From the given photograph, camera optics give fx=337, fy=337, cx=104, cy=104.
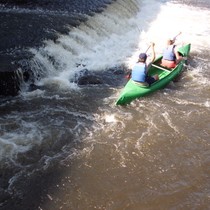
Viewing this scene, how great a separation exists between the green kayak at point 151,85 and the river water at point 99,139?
0.18m

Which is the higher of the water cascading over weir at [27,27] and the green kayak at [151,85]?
the water cascading over weir at [27,27]

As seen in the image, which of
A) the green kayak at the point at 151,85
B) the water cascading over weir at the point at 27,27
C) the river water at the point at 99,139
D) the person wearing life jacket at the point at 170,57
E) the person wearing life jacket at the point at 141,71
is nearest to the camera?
the river water at the point at 99,139

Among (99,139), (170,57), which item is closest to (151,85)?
(170,57)

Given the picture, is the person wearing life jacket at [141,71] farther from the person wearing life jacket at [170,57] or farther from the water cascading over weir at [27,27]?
the water cascading over weir at [27,27]

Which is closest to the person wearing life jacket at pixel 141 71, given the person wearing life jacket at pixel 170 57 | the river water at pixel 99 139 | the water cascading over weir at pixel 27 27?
the river water at pixel 99 139

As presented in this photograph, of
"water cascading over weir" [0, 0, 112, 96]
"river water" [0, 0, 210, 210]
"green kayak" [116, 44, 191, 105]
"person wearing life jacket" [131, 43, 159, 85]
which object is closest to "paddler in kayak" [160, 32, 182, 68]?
"green kayak" [116, 44, 191, 105]

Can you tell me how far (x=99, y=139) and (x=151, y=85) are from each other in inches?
105

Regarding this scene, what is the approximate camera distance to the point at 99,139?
287 inches

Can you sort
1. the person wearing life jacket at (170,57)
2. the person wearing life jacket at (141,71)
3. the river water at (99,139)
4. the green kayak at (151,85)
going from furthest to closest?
the person wearing life jacket at (170,57) < the person wearing life jacket at (141,71) < the green kayak at (151,85) < the river water at (99,139)

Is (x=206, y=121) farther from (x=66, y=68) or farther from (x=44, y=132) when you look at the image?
(x=66, y=68)

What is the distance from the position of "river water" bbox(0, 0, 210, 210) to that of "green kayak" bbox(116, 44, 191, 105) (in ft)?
0.61

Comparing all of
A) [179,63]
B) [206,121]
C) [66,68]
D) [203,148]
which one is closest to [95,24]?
[66,68]

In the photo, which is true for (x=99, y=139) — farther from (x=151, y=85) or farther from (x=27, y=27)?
(x=27, y=27)

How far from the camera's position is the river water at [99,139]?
5844mm
